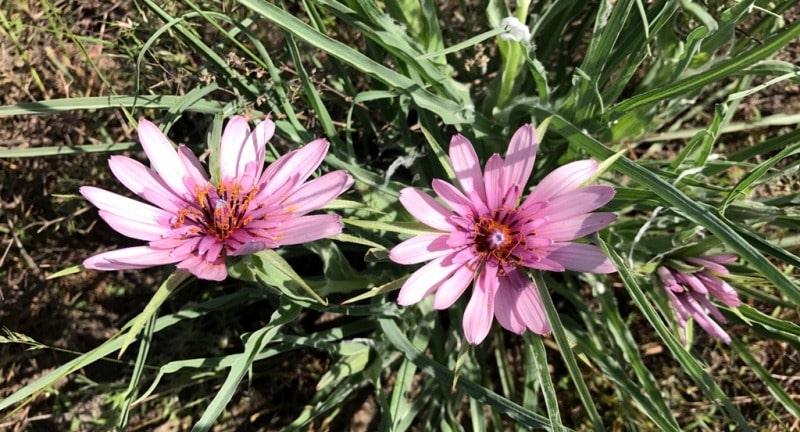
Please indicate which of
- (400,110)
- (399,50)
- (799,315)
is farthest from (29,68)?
→ (799,315)

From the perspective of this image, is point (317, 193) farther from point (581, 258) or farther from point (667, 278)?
point (667, 278)

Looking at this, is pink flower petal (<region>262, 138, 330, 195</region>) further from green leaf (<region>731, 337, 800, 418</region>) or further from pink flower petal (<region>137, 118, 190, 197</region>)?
green leaf (<region>731, 337, 800, 418</region>)

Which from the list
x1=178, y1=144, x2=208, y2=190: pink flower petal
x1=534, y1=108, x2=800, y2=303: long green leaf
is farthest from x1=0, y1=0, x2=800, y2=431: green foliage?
x1=178, y1=144, x2=208, y2=190: pink flower petal

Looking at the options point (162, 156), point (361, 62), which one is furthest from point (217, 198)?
point (361, 62)

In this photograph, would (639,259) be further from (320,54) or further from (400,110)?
(320,54)

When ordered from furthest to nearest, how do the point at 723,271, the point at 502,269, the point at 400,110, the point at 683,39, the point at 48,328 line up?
the point at 48,328 → the point at 400,110 → the point at 683,39 → the point at 723,271 → the point at 502,269
